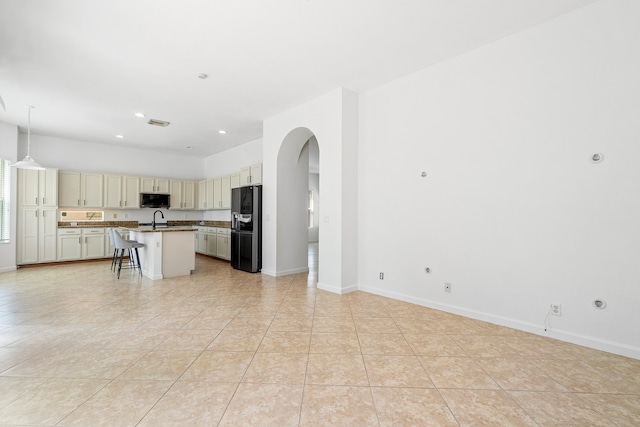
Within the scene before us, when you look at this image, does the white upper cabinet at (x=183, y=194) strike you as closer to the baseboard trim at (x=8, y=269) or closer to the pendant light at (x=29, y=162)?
the pendant light at (x=29, y=162)

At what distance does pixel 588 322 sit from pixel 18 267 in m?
9.39

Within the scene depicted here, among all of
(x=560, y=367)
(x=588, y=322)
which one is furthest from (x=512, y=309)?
(x=560, y=367)

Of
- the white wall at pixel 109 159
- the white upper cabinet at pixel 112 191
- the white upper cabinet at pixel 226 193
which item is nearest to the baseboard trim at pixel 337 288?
the white upper cabinet at pixel 226 193

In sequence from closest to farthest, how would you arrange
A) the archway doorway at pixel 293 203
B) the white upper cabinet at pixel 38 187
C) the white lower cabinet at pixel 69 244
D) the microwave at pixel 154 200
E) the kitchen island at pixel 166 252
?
the kitchen island at pixel 166 252, the archway doorway at pixel 293 203, the white upper cabinet at pixel 38 187, the white lower cabinet at pixel 69 244, the microwave at pixel 154 200

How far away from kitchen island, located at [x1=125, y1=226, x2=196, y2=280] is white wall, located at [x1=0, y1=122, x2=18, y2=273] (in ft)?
9.09

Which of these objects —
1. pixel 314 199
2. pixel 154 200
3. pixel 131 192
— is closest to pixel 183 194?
pixel 154 200

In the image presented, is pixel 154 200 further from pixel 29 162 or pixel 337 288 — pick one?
pixel 337 288

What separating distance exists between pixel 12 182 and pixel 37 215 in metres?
0.79

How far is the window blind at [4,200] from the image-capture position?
236 inches

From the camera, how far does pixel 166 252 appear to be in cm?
541

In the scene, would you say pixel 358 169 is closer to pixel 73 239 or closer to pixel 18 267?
pixel 73 239

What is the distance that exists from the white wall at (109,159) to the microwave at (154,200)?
0.71 metres

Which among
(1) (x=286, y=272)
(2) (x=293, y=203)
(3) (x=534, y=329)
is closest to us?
(3) (x=534, y=329)

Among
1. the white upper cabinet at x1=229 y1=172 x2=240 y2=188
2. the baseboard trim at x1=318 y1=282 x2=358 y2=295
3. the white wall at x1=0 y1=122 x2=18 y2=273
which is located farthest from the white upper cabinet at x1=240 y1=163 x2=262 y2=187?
the white wall at x1=0 y1=122 x2=18 y2=273
